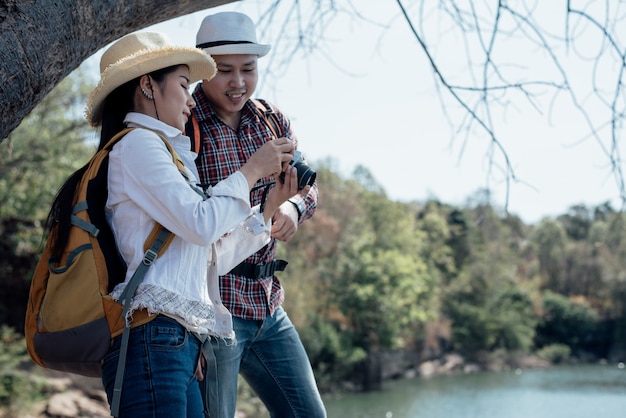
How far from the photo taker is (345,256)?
61.7 feet

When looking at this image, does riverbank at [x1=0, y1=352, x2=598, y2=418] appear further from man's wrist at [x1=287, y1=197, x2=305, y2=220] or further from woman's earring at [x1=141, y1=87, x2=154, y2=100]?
woman's earring at [x1=141, y1=87, x2=154, y2=100]

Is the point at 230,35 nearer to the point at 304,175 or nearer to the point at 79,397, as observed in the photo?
the point at 304,175

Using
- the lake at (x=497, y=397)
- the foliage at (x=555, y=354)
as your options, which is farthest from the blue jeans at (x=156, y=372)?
the foliage at (x=555, y=354)

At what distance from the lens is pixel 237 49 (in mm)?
1653

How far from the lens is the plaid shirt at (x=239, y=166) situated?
5.15ft

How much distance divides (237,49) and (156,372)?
80cm

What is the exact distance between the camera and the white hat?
5.43ft

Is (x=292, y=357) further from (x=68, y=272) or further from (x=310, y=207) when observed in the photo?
(x=68, y=272)

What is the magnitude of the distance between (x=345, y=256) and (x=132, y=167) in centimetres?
1771

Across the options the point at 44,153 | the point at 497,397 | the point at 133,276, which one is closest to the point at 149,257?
the point at 133,276

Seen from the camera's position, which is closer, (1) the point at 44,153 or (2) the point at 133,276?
(2) the point at 133,276

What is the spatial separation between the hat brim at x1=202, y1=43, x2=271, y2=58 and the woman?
0.99 ft

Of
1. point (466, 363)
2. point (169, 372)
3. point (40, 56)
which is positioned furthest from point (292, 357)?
point (466, 363)

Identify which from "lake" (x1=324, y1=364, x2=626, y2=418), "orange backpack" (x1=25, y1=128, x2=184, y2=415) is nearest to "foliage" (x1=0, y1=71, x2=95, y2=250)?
"orange backpack" (x1=25, y1=128, x2=184, y2=415)
